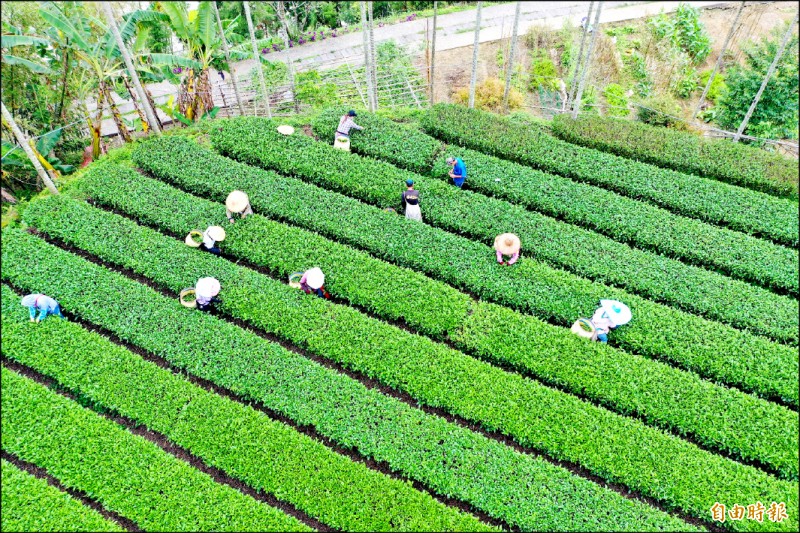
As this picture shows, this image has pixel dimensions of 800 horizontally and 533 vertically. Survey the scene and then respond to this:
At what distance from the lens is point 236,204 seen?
10188 mm

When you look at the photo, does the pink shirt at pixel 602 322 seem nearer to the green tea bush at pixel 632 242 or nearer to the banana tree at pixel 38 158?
the green tea bush at pixel 632 242

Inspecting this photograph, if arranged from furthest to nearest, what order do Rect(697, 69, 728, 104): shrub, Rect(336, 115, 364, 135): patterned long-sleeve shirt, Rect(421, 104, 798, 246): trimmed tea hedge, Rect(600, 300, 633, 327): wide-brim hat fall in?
Rect(697, 69, 728, 104): shrub → Rect(336, 115, 364, 135): patterned long-sleeve shirt → Rect(421, 104, 798, 246): trimmed tea hedge → Rect(600, 300, 633, 327): wide-brim hat

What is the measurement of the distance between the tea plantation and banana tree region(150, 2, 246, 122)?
1.54 m

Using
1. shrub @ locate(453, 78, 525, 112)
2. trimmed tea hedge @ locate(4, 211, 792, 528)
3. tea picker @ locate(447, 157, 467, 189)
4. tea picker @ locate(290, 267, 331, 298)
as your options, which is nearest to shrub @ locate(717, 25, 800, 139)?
shrub @ locate(453, 78, 525, 112)

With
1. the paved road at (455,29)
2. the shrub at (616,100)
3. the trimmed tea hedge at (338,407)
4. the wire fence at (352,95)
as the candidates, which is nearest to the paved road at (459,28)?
the paved road at (455,29)

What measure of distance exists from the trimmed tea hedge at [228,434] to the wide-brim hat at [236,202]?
336 cm

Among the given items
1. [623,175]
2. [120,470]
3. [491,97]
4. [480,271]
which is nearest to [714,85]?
[623,175]

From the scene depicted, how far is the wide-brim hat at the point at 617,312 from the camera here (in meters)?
8.61

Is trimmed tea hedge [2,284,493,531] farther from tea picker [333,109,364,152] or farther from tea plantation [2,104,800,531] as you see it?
tea picker [333,109,364,152]

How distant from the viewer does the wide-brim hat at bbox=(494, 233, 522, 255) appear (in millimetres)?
9602

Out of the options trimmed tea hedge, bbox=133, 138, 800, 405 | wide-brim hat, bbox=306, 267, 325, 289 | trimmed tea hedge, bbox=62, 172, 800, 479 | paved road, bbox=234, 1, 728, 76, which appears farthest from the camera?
paved road, bbox=234, 1, 728, 76

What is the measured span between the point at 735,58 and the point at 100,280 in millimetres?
18441

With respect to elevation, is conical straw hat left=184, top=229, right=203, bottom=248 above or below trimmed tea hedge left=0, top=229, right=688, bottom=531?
above

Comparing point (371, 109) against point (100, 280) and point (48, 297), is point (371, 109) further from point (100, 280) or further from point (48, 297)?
point (48, 297)
